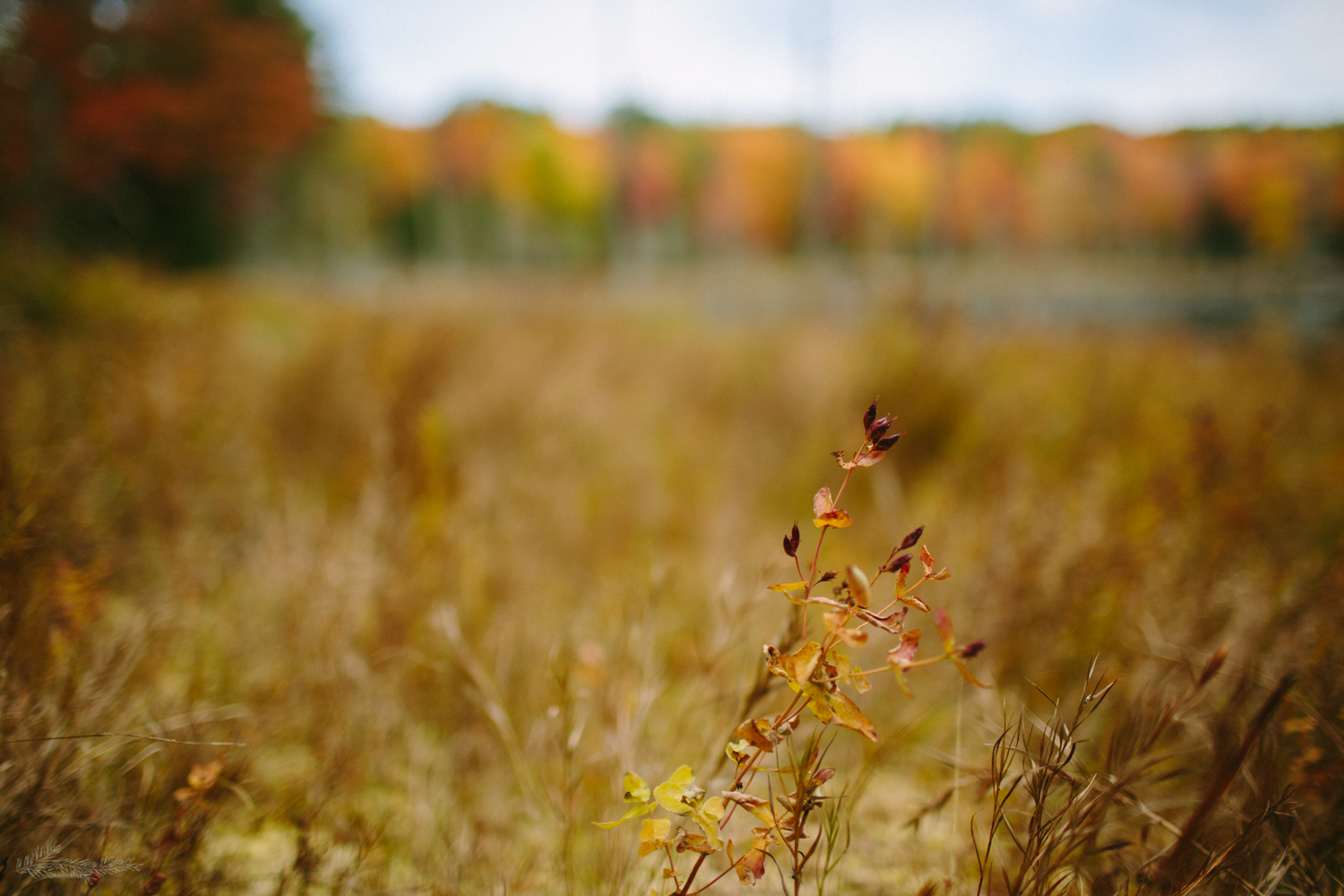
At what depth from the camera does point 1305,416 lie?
3.24m

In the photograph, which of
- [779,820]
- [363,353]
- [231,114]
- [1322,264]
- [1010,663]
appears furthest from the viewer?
[1322,264]

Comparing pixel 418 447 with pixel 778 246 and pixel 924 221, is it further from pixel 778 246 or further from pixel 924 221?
pixel 778 246

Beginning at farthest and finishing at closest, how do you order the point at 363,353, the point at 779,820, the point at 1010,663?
the point at 363,353 → the point at 1010,663 → the point at 779,820

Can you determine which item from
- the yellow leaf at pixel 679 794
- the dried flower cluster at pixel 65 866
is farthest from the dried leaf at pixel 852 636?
the dried flower cluster at pixel 65 866

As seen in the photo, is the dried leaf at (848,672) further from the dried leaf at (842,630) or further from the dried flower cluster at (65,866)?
the dried flower cluster at (65,866)

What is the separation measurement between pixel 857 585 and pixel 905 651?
127mm

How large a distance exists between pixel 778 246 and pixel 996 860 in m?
45.7

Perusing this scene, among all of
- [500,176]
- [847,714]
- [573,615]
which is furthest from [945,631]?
[500,176]

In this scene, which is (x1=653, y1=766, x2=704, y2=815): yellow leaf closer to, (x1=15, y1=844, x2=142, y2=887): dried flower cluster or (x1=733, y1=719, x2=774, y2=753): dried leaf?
(x1=733, y1=719, x2=774, y2=753): dried leaf

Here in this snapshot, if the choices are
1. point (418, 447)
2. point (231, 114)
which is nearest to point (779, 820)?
point (418, 447)

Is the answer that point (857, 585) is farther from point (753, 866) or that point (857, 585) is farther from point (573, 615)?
point (573, 615)

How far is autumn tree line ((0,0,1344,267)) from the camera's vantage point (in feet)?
21.0

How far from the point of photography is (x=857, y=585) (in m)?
0.54

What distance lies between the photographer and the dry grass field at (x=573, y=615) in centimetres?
91
